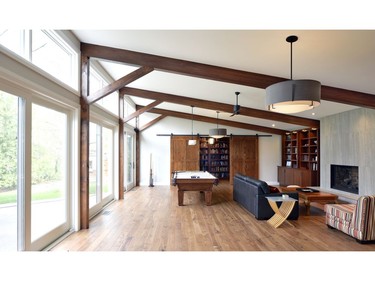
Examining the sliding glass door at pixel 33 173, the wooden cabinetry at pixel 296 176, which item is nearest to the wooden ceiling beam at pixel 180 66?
the sliding glass door at pixel 33 173

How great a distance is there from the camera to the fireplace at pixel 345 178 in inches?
256

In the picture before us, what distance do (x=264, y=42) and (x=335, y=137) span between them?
213 inches

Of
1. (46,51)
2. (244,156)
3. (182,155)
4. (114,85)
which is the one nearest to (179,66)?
(114,85)

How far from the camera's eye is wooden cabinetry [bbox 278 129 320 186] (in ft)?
28.0

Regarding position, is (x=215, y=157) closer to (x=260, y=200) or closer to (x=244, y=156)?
(x=244, y=156)

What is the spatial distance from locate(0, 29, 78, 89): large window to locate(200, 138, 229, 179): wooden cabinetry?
24.6 ft

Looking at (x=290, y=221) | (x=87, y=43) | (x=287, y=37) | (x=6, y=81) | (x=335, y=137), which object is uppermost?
(x=87, y=43)

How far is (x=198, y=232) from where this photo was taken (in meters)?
4.14

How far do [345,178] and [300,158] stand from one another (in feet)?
8.32

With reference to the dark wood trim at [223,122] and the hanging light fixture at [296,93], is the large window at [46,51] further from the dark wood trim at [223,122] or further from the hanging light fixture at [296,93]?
the dark wood trim at [223,122]

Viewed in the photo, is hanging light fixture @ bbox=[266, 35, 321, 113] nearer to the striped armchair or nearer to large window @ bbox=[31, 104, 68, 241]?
the striped armchair

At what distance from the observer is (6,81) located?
2.46 meters
